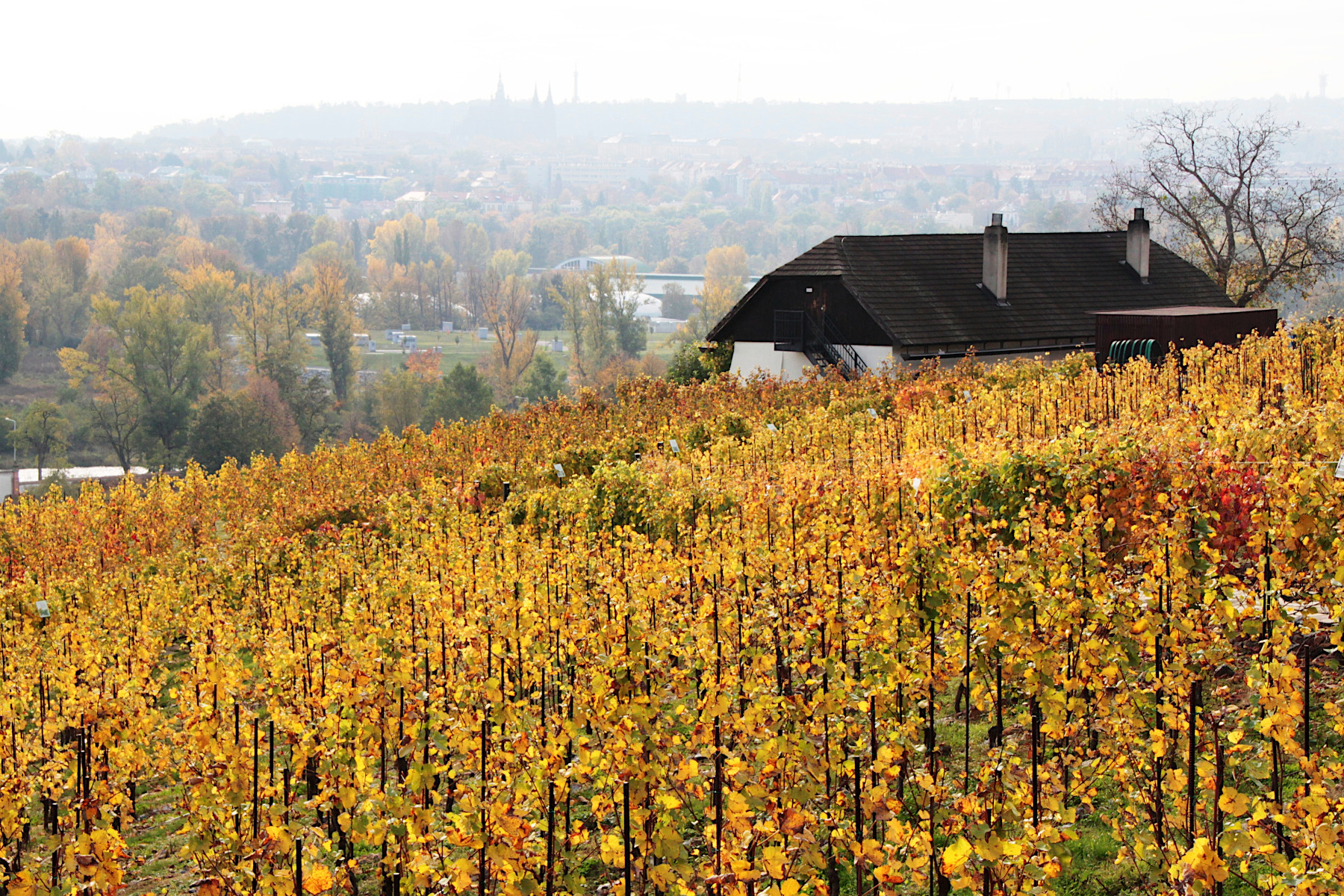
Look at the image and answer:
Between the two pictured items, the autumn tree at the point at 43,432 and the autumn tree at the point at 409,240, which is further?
the autumn tree at the point at 409,240

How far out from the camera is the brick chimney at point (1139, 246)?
38.8 m

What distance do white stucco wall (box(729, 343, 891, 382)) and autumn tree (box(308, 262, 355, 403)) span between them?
180ft

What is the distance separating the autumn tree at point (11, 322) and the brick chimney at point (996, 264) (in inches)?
3116

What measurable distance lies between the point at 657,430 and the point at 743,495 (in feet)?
23.8

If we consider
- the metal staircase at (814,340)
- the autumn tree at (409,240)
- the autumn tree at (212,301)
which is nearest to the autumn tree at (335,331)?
the autumn tree at (212,301)

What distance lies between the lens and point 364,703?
654 cm

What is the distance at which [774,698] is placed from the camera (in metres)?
5.42

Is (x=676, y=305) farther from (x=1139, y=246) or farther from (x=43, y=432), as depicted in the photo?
(x=1139, y=246)

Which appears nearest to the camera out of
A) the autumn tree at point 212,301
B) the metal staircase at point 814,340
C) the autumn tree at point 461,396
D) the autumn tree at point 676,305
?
the metal staircase at point 814,340

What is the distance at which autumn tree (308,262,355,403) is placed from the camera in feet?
287

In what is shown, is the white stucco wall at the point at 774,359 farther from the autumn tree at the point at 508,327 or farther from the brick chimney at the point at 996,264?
the autumn tree at the point at 508,327

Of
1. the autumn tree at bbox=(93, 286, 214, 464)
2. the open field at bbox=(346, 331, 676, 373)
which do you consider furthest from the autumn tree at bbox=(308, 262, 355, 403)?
the open field at bbox=(346, 331, 676, 373)

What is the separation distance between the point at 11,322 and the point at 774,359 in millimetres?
76170

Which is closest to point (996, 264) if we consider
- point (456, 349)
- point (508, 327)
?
point (508, 327)
